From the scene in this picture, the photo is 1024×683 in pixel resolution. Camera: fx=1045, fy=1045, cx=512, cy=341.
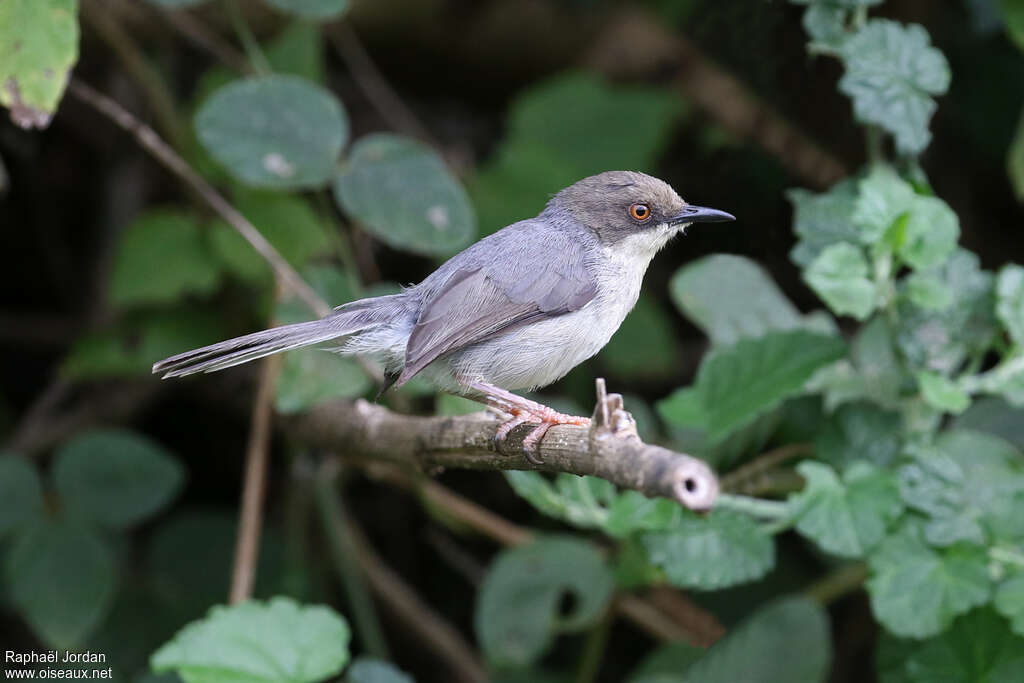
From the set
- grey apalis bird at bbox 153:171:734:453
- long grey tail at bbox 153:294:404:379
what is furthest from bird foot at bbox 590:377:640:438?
long grey tail at bbox 153:294:404:379

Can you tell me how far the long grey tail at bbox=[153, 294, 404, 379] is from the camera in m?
2.72

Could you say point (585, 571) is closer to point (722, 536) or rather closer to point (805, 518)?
point (722, 536)

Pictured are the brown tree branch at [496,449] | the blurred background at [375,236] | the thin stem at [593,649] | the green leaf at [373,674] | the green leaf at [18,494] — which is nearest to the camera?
the brown tree branch at [496,449]

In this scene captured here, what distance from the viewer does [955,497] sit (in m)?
2.88

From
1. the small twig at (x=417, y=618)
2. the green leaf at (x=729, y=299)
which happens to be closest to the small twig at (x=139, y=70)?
the small twig at (x=417, y=618)

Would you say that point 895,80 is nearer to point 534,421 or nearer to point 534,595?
point 534,421

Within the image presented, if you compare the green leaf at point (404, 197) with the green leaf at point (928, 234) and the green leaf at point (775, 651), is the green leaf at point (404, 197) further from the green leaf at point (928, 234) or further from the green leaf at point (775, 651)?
the green leaf at point (775, 651)

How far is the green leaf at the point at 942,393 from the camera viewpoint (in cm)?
288

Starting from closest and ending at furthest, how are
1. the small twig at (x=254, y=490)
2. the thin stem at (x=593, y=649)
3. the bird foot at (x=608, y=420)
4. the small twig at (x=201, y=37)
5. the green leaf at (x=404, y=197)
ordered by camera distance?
1. the bird foot at (x=608, y=420)
2. the green leaf at (x=404, y=197)
3. the small twig at (x=254, y=490)
4. the thin stem at (x=593, y=649)
5. the small twig at (x=201, y=37)

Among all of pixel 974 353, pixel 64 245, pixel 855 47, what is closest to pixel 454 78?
pixel 64 245

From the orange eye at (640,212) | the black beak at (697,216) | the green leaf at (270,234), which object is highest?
the black beak at (697,216)

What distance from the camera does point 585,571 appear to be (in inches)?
143

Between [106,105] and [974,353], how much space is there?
294cm

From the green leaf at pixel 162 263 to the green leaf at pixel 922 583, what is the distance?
268cm
